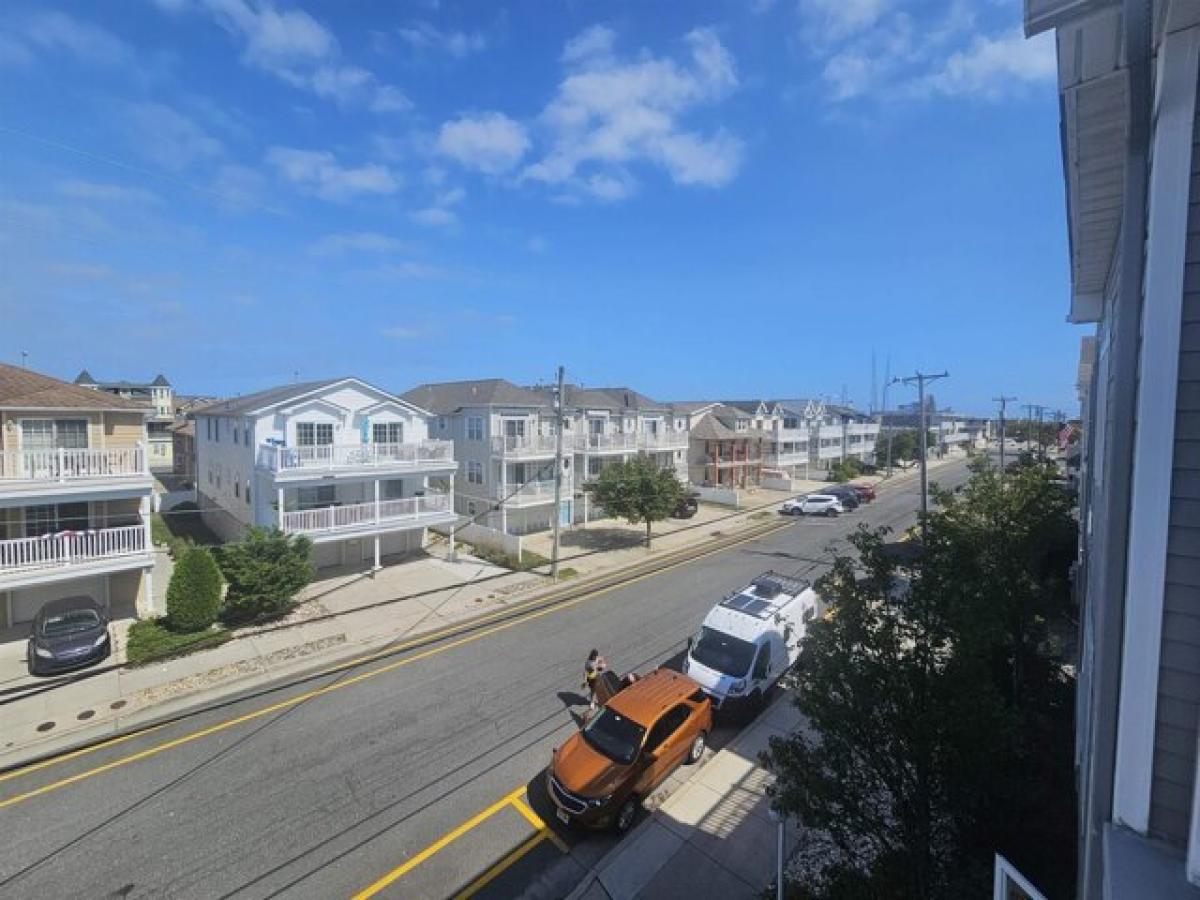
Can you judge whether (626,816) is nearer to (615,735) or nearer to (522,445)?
(615,735)

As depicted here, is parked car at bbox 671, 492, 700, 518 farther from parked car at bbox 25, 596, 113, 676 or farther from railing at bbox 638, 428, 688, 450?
parked car at bbox 25, 596, 113, 676

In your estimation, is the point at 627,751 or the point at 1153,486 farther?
the point at 627,751

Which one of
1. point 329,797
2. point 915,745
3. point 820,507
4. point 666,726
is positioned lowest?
point 329,797

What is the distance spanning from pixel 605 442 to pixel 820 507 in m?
15.4

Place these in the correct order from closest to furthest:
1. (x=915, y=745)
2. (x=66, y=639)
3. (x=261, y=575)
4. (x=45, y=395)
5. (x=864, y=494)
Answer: (x=915, y=745), (x=66, y=639), (x=45, y=395), (x=261, y=575), (x=864, y=494)

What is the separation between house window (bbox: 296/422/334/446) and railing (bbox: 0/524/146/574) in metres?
6.65

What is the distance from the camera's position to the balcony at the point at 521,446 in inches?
1152

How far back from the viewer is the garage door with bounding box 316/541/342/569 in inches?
917

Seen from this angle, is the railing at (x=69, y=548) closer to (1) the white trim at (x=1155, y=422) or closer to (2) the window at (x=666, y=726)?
(2) the window at (x=666, y=726)

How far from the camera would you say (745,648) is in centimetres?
1268

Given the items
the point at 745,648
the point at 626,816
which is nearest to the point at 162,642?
the point at 626,816

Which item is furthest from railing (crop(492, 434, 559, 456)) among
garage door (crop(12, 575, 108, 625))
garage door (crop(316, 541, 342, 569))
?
garage door (crop(12, 575, 108, 625))

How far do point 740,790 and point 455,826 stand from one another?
4864mm

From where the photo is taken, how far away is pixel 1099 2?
3008 mm
